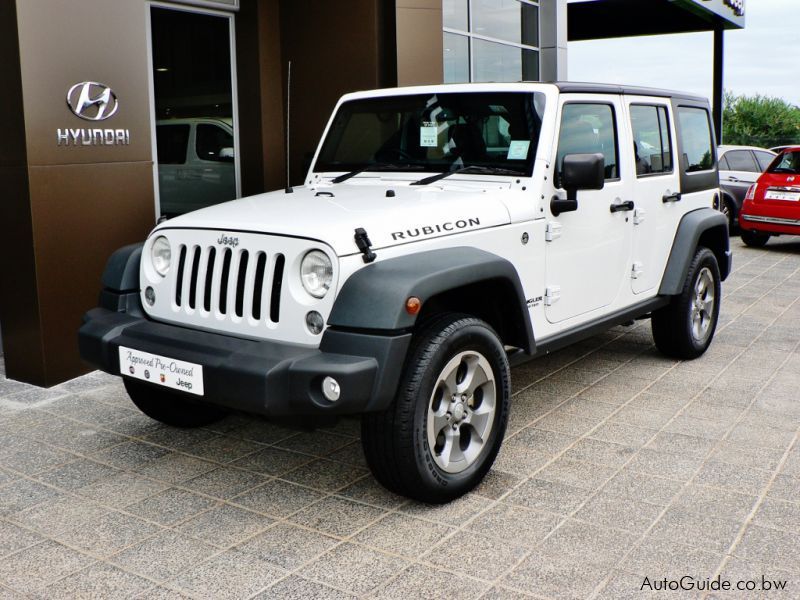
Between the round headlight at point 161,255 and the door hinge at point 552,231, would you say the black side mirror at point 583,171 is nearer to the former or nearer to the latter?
the door hinge at point 552,231

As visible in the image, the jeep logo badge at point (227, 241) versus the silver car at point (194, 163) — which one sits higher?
the silver car at point (194, 163)

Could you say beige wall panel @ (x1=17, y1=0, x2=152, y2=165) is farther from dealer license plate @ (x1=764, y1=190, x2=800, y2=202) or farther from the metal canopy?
the metal canopy

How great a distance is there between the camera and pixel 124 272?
4.17 m

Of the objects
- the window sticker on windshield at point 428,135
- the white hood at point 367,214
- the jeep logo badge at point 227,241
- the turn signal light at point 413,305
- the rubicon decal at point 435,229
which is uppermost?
the window sticker on windshield at point 428,135

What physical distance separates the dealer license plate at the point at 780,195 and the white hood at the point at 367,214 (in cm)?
957

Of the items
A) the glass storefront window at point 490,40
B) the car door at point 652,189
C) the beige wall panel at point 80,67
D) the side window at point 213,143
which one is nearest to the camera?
the car door at point 652,189

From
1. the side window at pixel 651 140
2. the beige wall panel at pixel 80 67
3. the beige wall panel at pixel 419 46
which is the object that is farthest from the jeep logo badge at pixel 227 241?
the beige wall panel at pixel 419 46

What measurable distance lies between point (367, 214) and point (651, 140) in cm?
265

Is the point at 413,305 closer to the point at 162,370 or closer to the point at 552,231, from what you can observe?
the point at 162,370

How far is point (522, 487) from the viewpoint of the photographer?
3971 millimetres

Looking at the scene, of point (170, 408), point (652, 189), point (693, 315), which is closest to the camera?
point (170, 408)

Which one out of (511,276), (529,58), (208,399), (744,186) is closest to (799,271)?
(744,186)

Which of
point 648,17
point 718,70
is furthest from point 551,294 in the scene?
point 718,70

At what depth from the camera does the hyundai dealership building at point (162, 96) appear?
569cm
